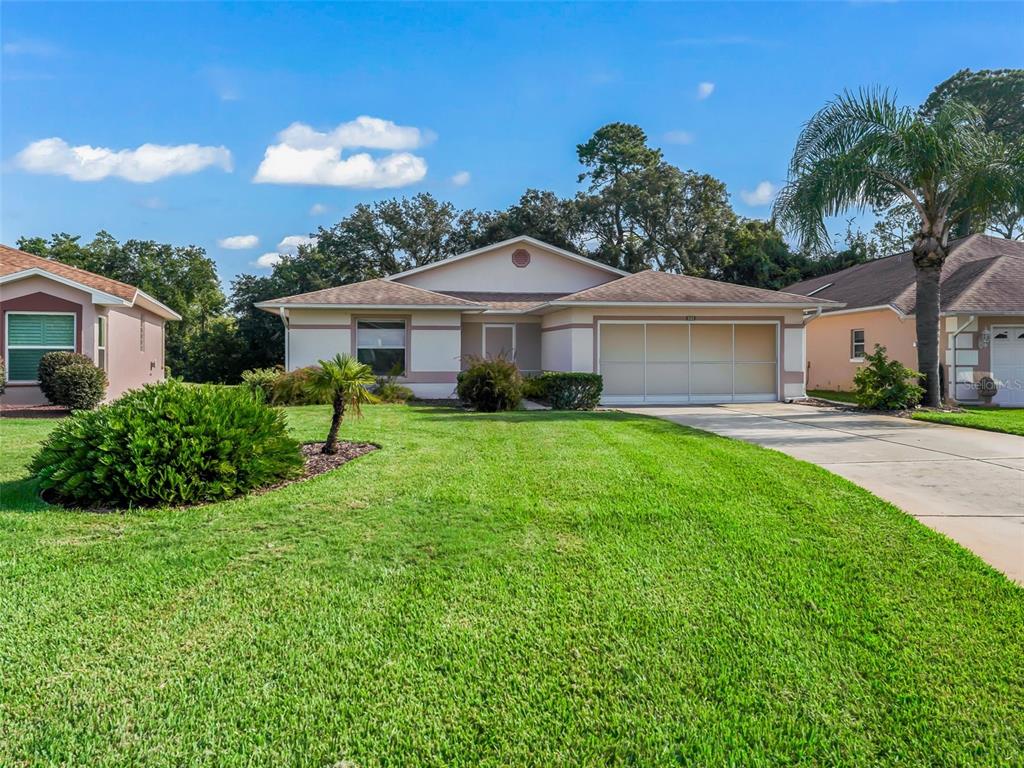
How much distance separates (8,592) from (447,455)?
491cm

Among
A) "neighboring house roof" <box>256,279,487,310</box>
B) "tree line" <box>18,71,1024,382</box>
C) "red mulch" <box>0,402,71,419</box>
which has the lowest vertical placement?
"red mulch" <box>0,402,71,419</box>

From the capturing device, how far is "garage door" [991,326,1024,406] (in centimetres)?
1827

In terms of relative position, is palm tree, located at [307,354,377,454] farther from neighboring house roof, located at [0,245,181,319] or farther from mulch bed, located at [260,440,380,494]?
neighboring house roof, located at [0,245,181,319]

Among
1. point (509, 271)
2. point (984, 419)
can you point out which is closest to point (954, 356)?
point (984, 419)

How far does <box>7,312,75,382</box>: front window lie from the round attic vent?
42.0 feet

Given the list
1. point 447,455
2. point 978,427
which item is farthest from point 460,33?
point 978,427

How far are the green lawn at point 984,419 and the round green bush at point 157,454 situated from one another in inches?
476

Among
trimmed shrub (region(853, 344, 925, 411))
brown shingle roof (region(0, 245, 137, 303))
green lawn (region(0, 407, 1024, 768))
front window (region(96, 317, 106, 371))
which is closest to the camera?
green lawn (region(0, 407, 1024, 768))

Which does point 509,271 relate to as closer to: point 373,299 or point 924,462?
point 373,299

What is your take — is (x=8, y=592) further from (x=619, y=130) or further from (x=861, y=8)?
(x=619, y=130)

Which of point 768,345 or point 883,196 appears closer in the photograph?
point 883,196

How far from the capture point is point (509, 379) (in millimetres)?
14586

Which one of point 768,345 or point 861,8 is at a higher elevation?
point 861,8

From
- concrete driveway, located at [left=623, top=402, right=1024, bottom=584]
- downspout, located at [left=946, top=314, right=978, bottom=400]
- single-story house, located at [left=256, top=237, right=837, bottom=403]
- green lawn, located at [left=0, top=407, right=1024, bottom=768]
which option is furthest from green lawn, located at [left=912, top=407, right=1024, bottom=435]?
green lawn, located at [left=0, top=407, right=1024, bottom=768]
